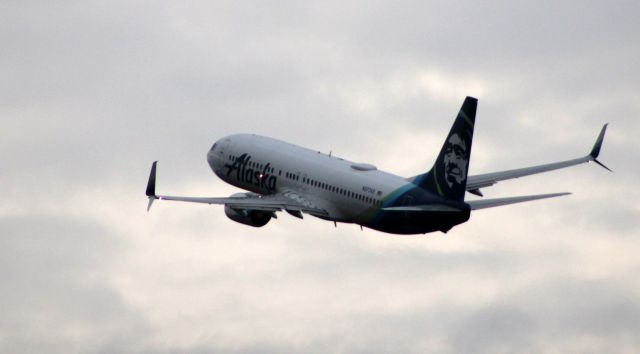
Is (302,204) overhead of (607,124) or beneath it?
beneath

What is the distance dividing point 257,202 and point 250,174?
8.29m

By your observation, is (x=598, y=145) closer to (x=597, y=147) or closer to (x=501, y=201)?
(x=597, y=147)

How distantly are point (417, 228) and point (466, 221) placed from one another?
3864mm

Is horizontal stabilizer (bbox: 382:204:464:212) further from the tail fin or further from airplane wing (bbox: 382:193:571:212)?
the tail fin

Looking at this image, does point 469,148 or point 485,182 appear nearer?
point 469,148

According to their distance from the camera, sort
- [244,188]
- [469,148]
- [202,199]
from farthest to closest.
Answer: [244,188] → [202,199] → [469,148]

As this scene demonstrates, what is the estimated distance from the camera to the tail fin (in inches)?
4852

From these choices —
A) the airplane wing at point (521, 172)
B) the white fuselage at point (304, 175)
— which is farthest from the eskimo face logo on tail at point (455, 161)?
the airplane wing at point (521, 172)

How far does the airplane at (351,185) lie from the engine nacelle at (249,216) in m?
0.07

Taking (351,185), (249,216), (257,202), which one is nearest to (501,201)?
(351,185)

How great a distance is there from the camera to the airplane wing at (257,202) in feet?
431

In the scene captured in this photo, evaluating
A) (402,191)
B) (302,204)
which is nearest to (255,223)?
(302,204)

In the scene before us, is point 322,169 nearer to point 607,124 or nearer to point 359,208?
point 359,208

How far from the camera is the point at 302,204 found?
5315 inches
